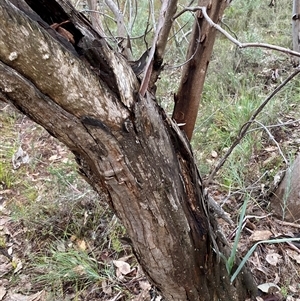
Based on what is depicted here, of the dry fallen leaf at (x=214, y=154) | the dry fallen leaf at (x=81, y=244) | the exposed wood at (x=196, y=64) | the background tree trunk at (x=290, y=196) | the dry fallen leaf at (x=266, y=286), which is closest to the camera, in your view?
the exposed wood at (x=196, y=64)

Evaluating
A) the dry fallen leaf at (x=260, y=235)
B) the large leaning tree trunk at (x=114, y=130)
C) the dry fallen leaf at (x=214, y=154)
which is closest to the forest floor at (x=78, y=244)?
the dry fallen leaf at (x=260, y=235)

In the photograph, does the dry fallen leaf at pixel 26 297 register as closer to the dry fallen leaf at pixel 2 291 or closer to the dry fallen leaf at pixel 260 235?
the dry fallen leaf at pixel 2 291

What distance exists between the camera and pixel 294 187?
1.75m

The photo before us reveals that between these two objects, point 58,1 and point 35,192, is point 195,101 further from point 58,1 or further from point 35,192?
point 35,192

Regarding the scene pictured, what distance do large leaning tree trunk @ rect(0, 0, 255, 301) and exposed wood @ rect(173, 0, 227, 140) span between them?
0.41m

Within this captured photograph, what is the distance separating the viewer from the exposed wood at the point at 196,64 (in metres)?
1.26

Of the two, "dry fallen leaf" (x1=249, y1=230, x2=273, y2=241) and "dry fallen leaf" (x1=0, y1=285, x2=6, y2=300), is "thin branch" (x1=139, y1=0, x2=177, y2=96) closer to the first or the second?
"dry fallen leaf" (x1=249, y1=230, x2=273, y2=241)

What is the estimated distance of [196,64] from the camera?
1335 millimetres

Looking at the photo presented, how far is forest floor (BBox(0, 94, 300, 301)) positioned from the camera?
5.44ft

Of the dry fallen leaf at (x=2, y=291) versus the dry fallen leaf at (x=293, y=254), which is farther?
the dry fallen leaf at (x=2, y=291)

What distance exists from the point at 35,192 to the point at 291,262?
5.36 feet

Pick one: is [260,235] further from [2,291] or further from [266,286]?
[2,291]

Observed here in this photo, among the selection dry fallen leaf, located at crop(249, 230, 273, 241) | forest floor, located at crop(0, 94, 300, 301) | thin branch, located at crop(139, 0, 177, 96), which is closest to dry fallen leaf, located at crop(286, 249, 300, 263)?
forest floor, located at crop(0, 94, 300, 301)

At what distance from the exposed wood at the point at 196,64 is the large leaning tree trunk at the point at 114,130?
41 centimetres
